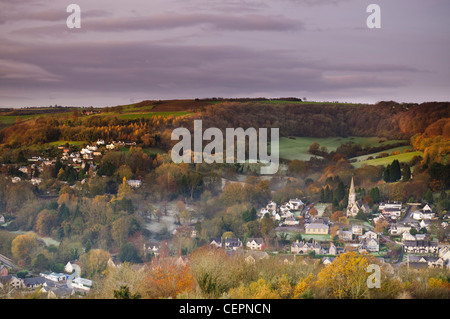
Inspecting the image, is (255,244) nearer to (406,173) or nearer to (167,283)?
(406,173)

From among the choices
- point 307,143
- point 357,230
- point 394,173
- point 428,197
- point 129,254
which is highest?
point 307,143

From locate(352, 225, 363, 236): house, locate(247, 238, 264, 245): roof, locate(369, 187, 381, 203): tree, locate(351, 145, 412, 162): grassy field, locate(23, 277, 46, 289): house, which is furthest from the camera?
locate(351, 145, 412, 162): grassy field

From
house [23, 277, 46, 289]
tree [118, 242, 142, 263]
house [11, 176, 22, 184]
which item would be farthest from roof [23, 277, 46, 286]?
house [11, 176, 22, 184]

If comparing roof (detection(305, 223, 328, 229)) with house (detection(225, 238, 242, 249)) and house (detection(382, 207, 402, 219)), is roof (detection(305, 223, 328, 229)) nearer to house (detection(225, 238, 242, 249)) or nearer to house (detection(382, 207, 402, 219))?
house (detection(382, 207, 402, 219))

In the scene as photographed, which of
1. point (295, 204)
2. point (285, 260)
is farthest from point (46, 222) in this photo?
point (285, 260)

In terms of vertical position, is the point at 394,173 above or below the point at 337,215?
above

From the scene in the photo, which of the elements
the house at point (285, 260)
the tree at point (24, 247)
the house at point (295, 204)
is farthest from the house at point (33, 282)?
the house at point (295, 204)

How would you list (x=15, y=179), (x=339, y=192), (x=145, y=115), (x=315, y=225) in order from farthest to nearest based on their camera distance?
(x=145, y=115)
(x=15, y=179)
(x=339, y=192)
(x=315, y=225)
